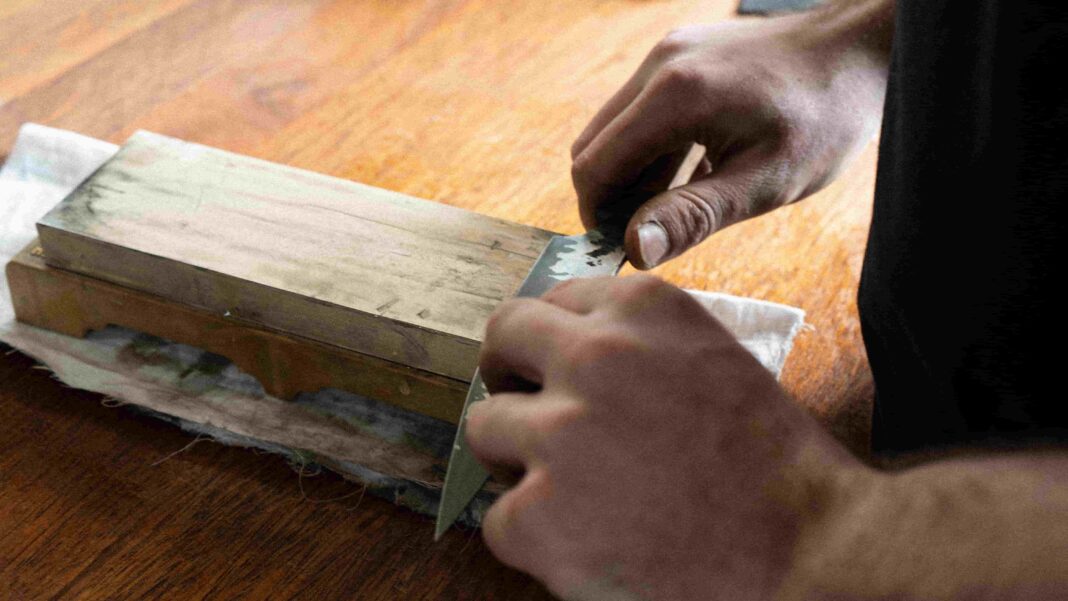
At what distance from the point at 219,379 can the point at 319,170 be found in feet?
1.03

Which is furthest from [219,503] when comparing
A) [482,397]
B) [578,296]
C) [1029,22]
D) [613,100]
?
[1029,22]

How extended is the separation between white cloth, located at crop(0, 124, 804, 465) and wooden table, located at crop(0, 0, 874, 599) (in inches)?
0.7

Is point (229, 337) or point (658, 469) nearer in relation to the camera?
point (658, 469)

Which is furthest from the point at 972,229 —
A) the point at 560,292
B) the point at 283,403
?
the point at 283,403

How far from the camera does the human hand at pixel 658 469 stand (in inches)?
17.4

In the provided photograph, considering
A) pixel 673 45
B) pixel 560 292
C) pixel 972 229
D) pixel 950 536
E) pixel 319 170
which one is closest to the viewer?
pixel 950 536

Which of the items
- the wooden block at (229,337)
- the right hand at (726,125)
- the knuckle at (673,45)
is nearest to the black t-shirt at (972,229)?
the right hand at (726,125)

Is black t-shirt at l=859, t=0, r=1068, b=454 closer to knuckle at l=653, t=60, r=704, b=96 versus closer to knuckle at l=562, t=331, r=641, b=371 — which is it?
knuckle at l=653, t=60, r=704, b=96

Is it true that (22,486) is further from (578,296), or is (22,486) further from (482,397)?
(578,296)

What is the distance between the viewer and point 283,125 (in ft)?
3.83

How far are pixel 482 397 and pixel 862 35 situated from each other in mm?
512

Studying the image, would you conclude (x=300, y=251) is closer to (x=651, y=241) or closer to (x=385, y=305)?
(x=385, y=305)

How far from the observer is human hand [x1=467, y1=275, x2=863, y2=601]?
44 cm

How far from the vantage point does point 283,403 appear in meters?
0.84
